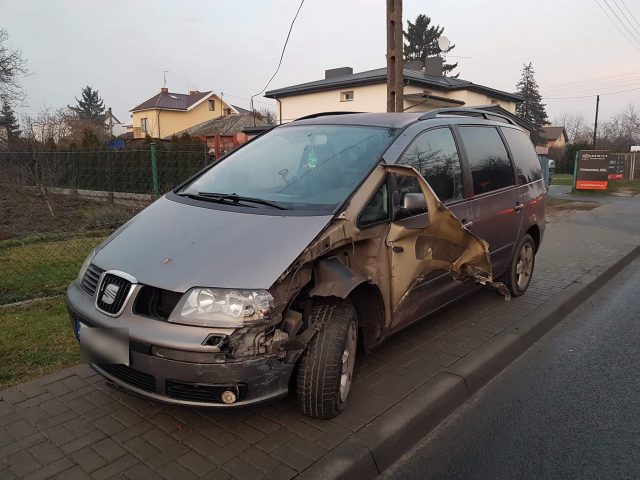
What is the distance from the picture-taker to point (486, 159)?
4953 mm

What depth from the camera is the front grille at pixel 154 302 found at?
8.98ft

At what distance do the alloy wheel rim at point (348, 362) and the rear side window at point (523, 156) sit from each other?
3.22 meters

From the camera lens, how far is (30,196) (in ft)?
44.7

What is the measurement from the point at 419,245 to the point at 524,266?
278 centimetres

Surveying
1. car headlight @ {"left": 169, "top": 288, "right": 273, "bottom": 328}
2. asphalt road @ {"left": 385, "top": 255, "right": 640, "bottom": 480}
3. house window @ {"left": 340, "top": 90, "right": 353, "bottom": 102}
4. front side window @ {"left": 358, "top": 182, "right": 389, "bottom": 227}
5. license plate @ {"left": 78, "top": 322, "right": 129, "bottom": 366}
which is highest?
house window @ {"left": 340, "top": 90, "right": 353, "bottom": 102}

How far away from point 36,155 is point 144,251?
12964 millimetres

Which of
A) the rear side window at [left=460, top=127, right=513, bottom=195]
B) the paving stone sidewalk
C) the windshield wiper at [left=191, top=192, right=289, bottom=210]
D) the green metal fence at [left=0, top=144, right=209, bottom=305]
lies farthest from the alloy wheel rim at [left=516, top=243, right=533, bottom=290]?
the green metal fence at [left=0, top=144, right=209, bottom=305]

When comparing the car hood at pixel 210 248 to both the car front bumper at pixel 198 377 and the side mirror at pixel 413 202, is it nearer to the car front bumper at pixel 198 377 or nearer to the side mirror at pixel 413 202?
the car front bumper at pixel 198 377

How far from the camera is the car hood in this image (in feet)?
8.99

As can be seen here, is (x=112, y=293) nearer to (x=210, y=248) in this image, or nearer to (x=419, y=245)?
(x=210, y=248)

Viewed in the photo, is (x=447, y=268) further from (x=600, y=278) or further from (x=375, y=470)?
(x=600, y=278)

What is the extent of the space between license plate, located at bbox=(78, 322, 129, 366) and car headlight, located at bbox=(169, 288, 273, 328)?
1.09ft

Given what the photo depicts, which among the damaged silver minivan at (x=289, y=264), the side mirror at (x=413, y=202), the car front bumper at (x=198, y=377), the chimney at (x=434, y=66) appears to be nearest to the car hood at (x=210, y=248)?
the damaged silver minivan at (x=289, y=264)

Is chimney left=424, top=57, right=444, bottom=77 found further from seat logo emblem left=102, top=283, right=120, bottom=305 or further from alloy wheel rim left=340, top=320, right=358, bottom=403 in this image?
→ seat logo emblem left=102, top=283, right=120, bottom=305
